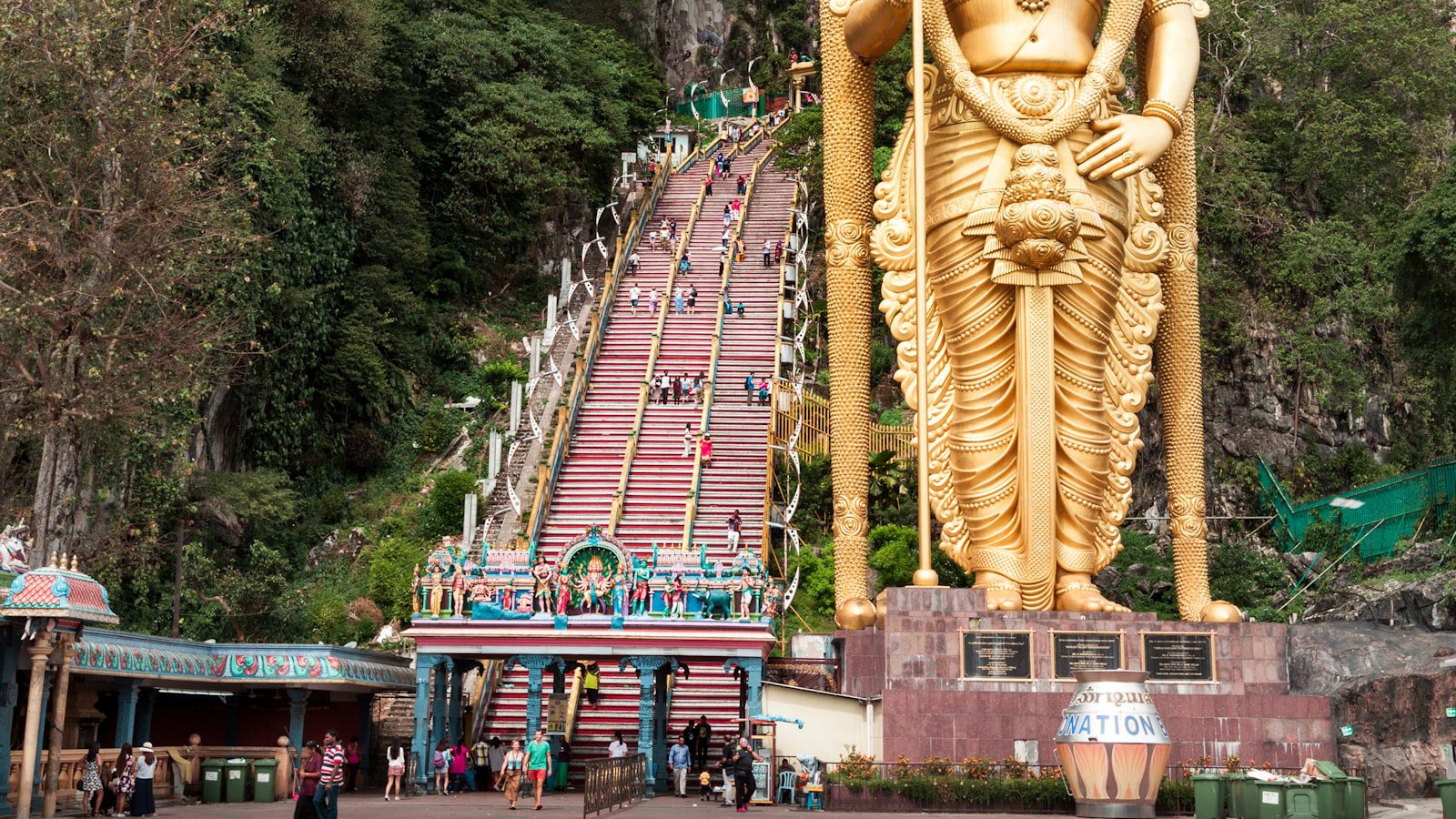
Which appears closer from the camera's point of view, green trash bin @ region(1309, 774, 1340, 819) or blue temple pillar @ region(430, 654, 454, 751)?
green trash bin @ region(1309, 774, 1340, 819)

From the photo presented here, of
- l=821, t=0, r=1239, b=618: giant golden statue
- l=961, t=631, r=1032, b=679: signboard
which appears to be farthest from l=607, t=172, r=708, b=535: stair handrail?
l=961, t=631, r=1032, b=679: signboard

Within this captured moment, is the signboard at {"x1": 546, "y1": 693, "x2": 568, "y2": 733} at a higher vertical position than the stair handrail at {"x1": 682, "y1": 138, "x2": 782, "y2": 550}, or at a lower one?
lower

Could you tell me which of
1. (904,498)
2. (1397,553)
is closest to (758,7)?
(904,498)

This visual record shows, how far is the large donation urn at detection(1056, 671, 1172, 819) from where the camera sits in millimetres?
10195

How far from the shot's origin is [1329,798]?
10.0 m

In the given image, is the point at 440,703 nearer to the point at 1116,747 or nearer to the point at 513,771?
the point at 513,771

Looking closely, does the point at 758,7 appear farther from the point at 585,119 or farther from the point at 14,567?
the point at 14,567

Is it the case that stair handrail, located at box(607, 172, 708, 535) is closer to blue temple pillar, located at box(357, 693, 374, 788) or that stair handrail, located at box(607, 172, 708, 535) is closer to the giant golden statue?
blue temple pillar, located at box(357, 693, 374, 788)

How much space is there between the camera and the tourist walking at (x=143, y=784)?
42.1 ft

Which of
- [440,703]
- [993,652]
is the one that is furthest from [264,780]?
[993,652]

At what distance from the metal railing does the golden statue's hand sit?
6.42 metres

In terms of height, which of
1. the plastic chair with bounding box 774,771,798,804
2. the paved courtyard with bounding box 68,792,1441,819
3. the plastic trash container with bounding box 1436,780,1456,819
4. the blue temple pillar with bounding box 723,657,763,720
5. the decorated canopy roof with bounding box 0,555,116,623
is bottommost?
the paved courtyard with bounding box 68,792,1441,819

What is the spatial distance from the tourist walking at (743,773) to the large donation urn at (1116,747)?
335cm

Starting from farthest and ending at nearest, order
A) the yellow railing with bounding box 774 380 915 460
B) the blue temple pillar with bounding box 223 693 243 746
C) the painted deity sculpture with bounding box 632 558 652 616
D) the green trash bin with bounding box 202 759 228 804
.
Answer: the yellow railing with bounding box 774 380 915 460
the blue temple pillar with bounding box 223 693 243 746
the painted deity sculpture with bounding box 632 558 652 616
the green trash bin with bounding box 202 759 228 804
